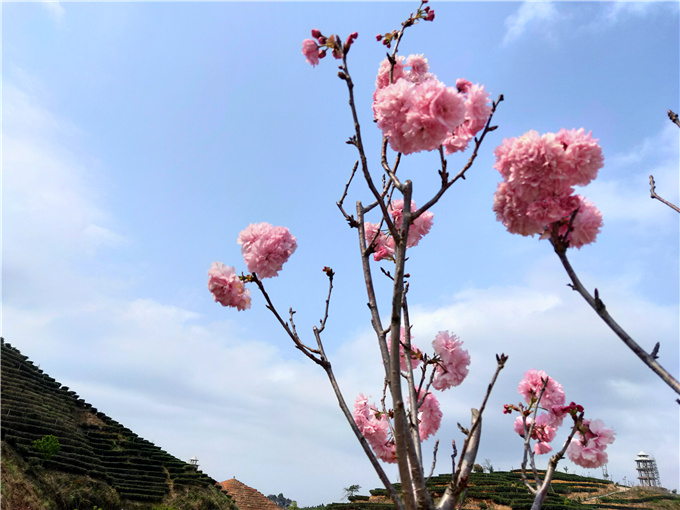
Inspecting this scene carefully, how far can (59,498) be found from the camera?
1524cm

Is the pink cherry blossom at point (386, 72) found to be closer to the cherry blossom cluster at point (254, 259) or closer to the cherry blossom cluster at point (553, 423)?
the cherry blossom cluster at point (254, 259)

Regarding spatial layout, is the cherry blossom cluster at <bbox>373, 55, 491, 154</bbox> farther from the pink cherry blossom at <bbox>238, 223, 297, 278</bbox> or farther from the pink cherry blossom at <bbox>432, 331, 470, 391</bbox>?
the pink cherry blossom at <bbox>432, 331, 470, 391</bbox>

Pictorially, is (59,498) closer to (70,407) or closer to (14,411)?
(14,411)

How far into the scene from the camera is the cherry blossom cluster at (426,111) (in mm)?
1390

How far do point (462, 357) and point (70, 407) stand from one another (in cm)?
2592

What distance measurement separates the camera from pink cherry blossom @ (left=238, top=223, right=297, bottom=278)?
6.12 ft

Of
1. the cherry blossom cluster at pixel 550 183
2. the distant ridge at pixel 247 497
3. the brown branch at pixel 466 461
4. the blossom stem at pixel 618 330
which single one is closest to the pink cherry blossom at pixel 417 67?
the cherry blossom cluster at pixel 550 183

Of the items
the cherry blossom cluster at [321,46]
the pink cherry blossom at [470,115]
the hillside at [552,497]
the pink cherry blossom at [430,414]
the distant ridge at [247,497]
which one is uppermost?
the cherry blossom cluster at [321,46]

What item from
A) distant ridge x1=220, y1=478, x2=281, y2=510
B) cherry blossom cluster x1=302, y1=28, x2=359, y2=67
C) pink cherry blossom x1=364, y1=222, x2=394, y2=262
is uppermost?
cherry blossom cluster x1=302, y1=28, x2=359, y2=67

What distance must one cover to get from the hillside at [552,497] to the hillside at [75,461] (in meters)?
6.72

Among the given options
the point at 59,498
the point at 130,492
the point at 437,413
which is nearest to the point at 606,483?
the point at 130,492

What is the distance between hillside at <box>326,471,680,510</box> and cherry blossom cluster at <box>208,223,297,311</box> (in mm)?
17226

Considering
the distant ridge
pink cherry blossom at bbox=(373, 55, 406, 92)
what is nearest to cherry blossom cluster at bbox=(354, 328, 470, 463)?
pink cherry blossom at bbox=(373, 55, 406, 92)

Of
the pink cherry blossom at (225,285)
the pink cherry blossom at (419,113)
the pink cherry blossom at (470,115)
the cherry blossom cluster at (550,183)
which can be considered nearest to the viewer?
the cherry blossom cluster at (550,183)
